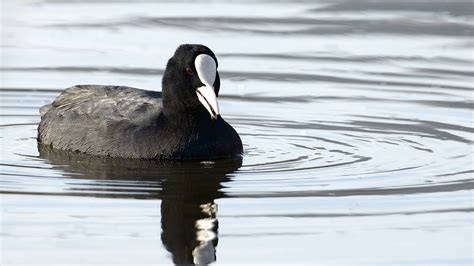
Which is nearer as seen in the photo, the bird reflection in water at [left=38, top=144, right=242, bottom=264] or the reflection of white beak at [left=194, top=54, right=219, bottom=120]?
the bird reflection in water at [left=38, top=144, right=242, bottom=264]

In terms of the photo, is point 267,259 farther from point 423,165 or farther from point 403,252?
point 423,165

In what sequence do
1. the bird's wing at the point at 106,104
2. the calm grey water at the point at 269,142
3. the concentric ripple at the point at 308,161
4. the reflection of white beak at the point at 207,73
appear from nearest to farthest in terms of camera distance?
the calm grey water at the point at 269,142 < the concentric ripple at the point at 308,161 < the reflection of white beak at the point at 207,73 < the bird's wing at the point at 106,104

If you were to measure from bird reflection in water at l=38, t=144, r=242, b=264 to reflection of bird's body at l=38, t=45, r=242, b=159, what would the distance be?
9cm

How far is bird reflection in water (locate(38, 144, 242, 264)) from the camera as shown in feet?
23.9

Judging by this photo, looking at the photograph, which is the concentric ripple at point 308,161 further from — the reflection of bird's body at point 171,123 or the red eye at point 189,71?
the red eye at point 189,71

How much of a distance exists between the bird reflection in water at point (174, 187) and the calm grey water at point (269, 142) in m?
0.02

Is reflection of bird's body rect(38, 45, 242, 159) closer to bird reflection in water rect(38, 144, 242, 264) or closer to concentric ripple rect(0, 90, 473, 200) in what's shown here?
bird reflection in water rect(38, 144, 242, 264)

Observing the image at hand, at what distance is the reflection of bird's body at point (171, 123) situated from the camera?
9320 millimetres

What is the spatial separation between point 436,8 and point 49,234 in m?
10.1

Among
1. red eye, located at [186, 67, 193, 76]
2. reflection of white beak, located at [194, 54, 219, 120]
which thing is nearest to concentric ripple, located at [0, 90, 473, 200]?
reflection of white beak, located at [194, 54, 219, 120]

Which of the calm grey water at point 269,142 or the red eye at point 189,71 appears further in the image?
the red eye at point 189,71

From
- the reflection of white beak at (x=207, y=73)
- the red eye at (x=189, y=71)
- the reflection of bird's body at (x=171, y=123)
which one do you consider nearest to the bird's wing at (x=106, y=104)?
the reflection of bird's body at (x=171, y=123)

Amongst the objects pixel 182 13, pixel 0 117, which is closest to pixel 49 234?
pixel 0 117

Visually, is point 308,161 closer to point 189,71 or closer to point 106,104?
point 189,71
